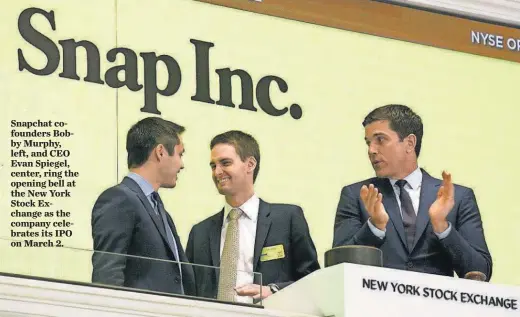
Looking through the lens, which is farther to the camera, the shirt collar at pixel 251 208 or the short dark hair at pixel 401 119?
the short dark hair at pixel 401 119

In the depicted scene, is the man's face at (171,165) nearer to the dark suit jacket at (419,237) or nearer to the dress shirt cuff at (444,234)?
the dark suit jacket at (419,237)

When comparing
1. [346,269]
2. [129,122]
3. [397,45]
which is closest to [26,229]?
[129,122]

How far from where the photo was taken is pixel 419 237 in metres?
21.2

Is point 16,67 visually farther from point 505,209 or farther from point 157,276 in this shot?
point 505,209

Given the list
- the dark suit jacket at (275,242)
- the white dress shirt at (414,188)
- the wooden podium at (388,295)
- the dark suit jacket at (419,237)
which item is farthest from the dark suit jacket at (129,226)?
the white dress shirt at (414,188)

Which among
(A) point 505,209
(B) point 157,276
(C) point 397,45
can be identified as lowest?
(B) point 157,276

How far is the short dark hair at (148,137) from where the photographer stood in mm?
20062

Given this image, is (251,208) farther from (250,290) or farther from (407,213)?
(250,290)

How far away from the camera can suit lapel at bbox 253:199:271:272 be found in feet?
67.0

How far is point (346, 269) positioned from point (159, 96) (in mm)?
3399

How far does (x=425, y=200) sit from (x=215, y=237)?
2759 millimetres

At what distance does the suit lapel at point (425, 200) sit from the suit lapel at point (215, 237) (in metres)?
2.36

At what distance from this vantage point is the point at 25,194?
1955cm

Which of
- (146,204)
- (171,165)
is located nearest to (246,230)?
(171,165)
